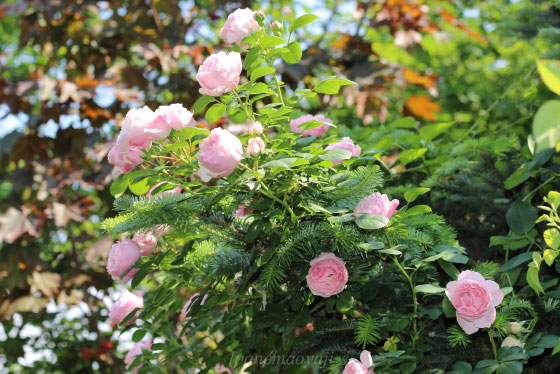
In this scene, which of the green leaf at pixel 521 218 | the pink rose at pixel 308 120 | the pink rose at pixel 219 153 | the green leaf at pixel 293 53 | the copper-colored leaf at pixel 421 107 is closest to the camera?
the pink rose at pixel 219 153

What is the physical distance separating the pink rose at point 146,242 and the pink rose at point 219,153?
1.23ft

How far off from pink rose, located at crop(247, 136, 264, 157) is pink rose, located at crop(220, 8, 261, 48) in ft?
0.87

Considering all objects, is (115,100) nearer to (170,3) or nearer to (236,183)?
(170,3)

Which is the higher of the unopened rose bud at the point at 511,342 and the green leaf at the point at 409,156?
the green leaf at the point at 409,156

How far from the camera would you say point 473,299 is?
121 cm

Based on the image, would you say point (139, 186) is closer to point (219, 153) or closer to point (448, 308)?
point (219, 153)

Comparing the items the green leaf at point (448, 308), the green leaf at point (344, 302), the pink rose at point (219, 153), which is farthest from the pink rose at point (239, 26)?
the green leaf at point (448, 308)

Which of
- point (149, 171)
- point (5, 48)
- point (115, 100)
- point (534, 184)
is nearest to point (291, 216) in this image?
point (149, 171)

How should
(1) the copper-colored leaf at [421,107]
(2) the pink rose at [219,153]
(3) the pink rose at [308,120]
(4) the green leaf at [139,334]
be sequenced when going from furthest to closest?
(1) the copper-colored leaf at [421,107] < (4) the green leaf at [139,334] < (3) the pink rose at [308,120] < (2) the pink rose at [219,153]

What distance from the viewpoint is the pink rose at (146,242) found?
144 centimetres

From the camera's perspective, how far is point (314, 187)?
54.0 inches

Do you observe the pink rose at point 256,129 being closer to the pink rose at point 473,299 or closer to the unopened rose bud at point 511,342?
the pink rose at point 473,299

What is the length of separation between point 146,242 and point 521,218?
0.99 m

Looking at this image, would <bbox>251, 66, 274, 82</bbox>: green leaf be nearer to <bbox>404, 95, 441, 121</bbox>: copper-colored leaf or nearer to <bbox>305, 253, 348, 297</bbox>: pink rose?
<bbox>305, 253, 348, 297</bbox>: pink rose
